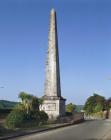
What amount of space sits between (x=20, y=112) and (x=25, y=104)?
29.3ft

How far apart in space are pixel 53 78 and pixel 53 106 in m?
3.76

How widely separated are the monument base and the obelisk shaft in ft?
1.74

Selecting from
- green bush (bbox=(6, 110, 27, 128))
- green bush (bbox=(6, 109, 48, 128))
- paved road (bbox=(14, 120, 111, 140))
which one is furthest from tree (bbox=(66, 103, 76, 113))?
paved road (bbox=(14, 120, 111, 140))

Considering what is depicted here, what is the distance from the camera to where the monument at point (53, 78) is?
5434cm

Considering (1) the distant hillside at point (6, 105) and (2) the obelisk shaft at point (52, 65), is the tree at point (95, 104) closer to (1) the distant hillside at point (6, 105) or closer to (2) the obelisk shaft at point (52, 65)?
(1) the distant hillside at point (6, 105)

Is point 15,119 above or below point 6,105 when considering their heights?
below

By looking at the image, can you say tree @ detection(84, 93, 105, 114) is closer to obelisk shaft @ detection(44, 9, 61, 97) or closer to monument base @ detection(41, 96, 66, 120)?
monument base @ detection(41, 96, 66, 120)

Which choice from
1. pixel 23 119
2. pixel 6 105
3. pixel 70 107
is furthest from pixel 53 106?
pixel 70 107

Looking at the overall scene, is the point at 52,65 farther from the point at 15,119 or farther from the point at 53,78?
the point at 15,119

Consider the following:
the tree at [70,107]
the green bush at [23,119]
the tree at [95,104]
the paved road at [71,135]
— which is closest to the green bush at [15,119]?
the green bush at [23,119]

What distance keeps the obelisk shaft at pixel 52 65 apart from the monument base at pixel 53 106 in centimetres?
53

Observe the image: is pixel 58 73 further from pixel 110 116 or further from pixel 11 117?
pixel 110 116

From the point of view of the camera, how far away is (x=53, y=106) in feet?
183

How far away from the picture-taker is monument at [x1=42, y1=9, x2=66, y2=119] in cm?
5434
